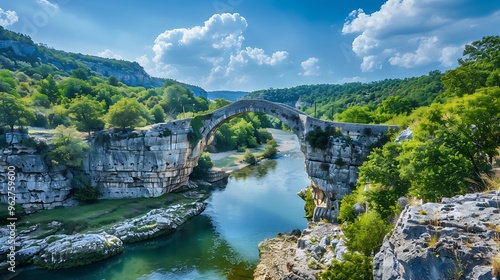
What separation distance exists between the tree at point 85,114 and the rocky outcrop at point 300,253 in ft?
65.0

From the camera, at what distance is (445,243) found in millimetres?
5875

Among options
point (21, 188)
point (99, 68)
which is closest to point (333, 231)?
point (21, 188)

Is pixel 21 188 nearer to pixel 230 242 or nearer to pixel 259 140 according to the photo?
pixel 230 242

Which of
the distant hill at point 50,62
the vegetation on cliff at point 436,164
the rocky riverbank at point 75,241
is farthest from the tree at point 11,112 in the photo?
the distant hill at point 50,62

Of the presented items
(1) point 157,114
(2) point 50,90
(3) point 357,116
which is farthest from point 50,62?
(3) point 357,116

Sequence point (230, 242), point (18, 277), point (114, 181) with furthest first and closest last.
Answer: point (114, 181) < point (230, 242) < point (18, 277)

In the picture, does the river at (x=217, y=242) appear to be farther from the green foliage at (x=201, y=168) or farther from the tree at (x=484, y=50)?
the tree at (x=484, y=50)

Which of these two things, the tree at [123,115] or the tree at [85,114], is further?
the tree at [123,115]

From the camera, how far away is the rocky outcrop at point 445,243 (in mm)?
5574

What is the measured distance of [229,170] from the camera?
44125 mm

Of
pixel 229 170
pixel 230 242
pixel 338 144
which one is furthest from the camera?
pixel 229 170

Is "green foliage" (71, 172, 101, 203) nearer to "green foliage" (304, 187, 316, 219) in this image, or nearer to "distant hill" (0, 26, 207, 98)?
"green foliage" (304, 187, 316, 219)

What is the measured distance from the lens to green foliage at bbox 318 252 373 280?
38.2 ft

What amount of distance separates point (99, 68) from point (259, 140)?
267 ft
